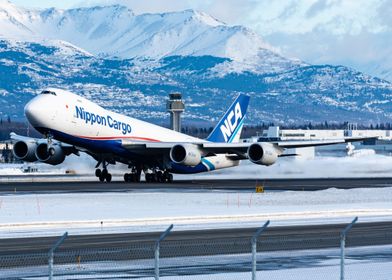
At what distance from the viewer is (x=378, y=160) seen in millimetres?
116688

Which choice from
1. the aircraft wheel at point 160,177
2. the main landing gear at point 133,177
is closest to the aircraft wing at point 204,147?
the aircraft wheel at point 160,177

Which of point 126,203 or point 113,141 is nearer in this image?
point 126,203

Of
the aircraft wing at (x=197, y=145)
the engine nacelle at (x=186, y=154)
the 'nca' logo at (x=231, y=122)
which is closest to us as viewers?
the engine nacelle at (x=186, y=154)

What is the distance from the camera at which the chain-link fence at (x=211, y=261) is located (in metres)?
27.1

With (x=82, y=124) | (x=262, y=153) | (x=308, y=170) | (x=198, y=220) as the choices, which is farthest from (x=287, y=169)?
(x=198, y=220)

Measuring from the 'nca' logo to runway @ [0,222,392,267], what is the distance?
4861 cm

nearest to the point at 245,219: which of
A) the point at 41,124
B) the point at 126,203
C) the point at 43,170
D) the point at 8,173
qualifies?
the point at 126,203

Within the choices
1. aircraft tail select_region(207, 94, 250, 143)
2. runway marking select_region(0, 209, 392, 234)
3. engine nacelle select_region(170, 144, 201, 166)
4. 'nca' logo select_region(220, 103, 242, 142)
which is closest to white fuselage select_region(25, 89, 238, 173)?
engine nacelle select_region(170, 144, 201, 166)

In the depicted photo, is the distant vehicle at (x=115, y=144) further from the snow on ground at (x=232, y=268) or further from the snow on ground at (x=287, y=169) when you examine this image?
the snow on ground at (x=232, y=268)

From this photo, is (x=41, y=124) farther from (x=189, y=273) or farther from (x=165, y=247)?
(x=189, y=273)

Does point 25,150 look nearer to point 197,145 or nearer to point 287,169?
point 197,145

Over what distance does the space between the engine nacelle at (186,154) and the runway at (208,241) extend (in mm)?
34901

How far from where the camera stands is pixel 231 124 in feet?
296

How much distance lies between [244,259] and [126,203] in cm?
2351
